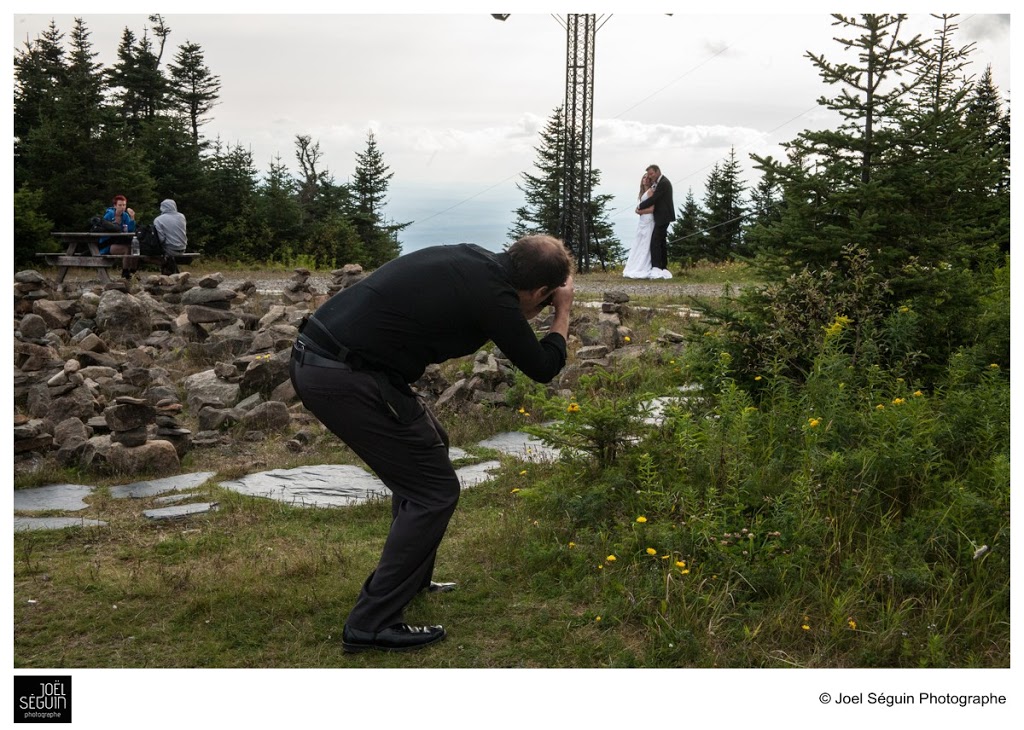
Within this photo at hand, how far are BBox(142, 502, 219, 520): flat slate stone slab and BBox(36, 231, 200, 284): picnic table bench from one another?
11.1 m

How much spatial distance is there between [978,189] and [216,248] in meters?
23.5

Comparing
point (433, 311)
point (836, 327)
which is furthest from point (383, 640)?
point (836, 327)

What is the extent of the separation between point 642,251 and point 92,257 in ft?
36.1

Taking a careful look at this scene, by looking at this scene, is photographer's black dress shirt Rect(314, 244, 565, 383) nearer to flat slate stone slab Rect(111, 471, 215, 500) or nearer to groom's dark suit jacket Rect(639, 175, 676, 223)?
flat slate stone slab Rect(111, 471, 215, 500)

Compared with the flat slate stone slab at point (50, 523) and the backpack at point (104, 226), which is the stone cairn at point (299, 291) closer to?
the backpack at point (104, 226)

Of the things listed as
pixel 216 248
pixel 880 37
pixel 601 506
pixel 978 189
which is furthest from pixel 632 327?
pixel 216 248

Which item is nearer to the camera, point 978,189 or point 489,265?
point 489,265

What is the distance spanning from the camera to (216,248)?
27.8 m

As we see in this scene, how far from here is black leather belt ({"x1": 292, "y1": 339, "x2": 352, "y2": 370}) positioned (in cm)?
411

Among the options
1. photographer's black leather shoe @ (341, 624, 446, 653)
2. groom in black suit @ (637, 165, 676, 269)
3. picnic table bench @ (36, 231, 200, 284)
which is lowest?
photographer's black leather shoe @ (341, 624, 446, 653)

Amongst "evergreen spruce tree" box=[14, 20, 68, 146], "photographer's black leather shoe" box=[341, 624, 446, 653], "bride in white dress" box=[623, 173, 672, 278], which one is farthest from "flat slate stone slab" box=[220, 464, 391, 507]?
"evergreen spruce tree" box=[14, 20, 68, 146]

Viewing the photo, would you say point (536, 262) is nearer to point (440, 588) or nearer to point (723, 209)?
point (440, 588)
